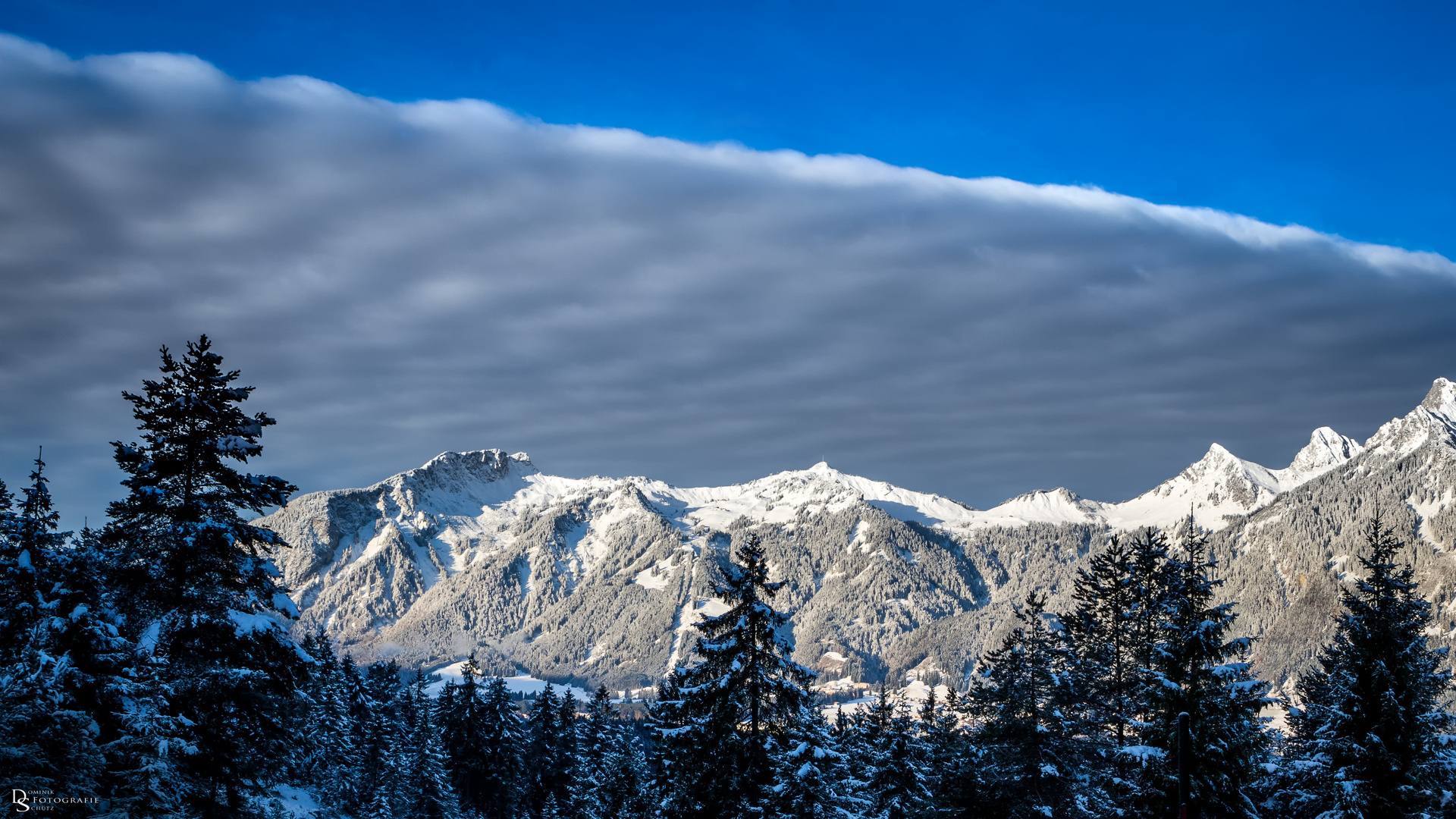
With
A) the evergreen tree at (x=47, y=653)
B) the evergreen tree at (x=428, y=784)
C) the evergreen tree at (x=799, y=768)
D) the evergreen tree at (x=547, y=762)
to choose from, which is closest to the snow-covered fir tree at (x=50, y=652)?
the evergreen tree at (x=47, y=653)

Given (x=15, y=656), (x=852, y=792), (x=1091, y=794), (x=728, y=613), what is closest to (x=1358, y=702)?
(x=1091, y=794)

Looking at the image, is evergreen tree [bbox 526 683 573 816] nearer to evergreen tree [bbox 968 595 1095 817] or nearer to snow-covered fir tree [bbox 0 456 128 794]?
evergreen tree [bbox 968 595 1095 817]

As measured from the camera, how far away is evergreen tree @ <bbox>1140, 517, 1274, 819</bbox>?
110 ft

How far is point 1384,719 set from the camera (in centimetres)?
3419

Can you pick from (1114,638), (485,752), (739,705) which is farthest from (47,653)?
(485,752)

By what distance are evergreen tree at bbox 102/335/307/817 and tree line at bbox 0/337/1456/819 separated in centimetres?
6

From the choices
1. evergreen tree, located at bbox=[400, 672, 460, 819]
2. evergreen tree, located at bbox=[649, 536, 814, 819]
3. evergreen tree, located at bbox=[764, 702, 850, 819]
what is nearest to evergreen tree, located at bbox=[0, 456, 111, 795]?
evergreen tree, located at bbox=[649, 536, 814, 819]

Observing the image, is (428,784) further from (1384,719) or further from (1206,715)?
(1384,719)

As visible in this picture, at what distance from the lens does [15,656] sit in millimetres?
24828

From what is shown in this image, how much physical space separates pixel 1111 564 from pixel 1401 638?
50.8ft

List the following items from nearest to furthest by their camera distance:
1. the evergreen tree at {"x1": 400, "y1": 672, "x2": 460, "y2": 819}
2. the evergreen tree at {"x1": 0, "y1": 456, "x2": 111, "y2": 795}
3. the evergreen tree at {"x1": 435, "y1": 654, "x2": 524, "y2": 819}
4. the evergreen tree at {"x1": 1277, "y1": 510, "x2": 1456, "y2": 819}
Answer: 1. the evergreen tree at {"x1": 0, "y1": 456, "x2": 111, "y2": 795}
2. the evergreen tree at {"x1": 1277, "y1": 510, "x2": 1456, "y2": 819}
3. the evergreen tree at {"x1": 400, "y1": 672, "x2": 460, "y2": 819}
4. the evergreen tree at {"x1": 435, "y1": 654, "x2": 524, "y2": 819}

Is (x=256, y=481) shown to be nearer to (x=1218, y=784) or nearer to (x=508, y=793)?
(x=1218, y=784)

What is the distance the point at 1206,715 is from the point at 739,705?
15.4m

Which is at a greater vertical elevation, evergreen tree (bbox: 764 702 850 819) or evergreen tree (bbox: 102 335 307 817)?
evergreen tree (bbox: 102 335 307 817)
